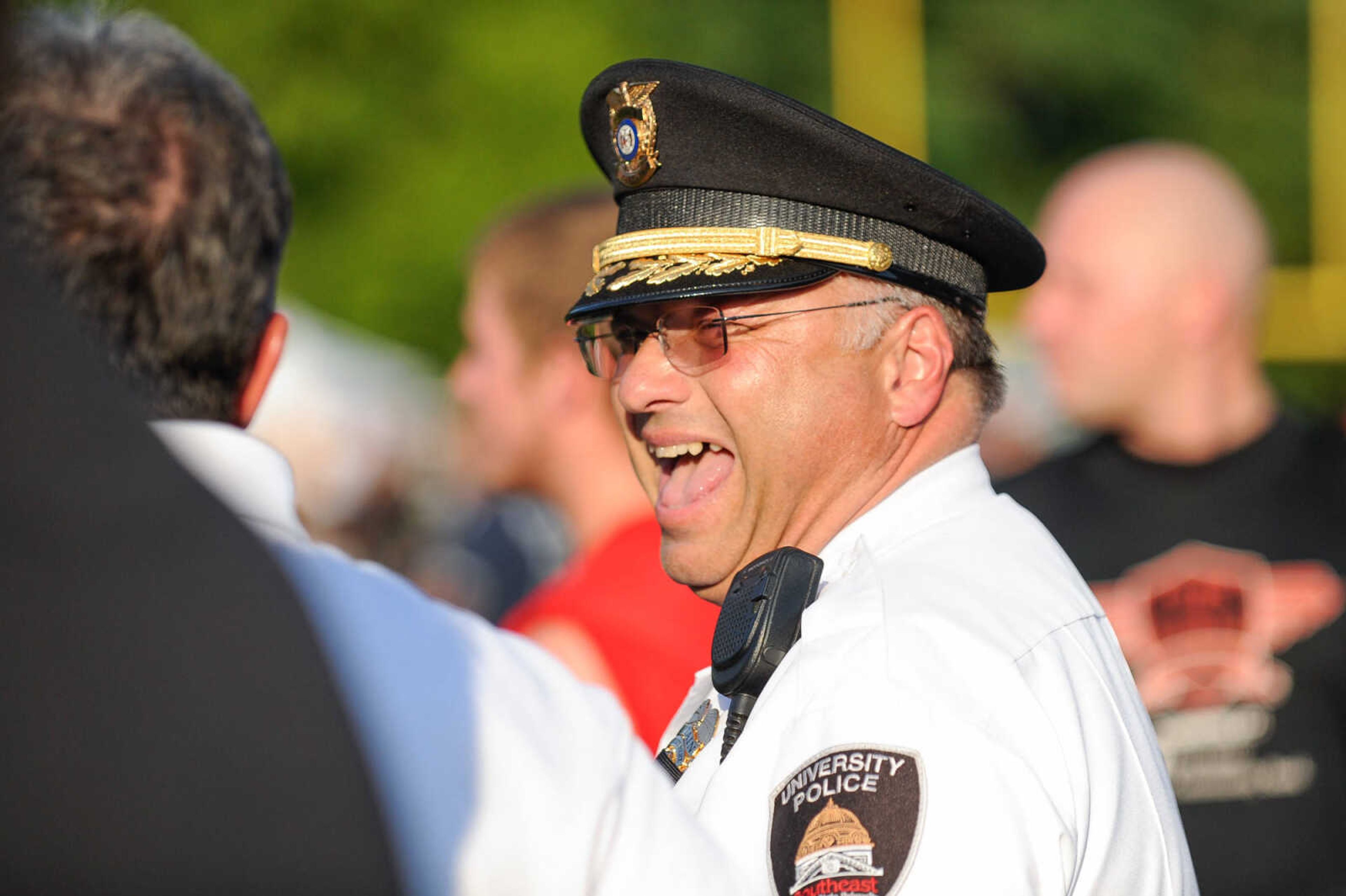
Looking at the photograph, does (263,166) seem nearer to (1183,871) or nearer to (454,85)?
(1183,871)

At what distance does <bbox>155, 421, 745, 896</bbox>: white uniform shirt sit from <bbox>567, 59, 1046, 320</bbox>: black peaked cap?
3.72 ft

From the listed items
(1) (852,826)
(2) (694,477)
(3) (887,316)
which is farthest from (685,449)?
(1) (852,826)

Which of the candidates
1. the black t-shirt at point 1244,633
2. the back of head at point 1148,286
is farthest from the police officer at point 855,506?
the back of head at point 1148,286

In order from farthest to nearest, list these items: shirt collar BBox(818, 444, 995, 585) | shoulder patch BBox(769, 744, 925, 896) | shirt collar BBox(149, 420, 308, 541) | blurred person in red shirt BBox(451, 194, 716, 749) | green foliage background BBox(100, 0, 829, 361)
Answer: green foliage background BBox(100, 0, 829, 361) → blurred person in red shirt BBox(451, 194, 716, 749) → shirt collar BBox(818, 444, 995, 585) → shoulder patch BBox(769, 744, 925, 896) → shirt collar BBox(149, 420, 308, 541)

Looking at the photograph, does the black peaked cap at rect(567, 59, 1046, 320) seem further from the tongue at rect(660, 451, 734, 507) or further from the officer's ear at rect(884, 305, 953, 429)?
the tongue at rect(660, 451, 734, 507)

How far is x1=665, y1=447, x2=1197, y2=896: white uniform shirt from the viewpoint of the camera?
167 centimetres

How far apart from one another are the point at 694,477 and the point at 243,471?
136 cm

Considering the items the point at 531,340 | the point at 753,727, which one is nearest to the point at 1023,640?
the point at 753,727

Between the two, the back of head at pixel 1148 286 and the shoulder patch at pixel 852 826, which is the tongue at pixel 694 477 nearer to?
the shoulder patch at pixel 852 826

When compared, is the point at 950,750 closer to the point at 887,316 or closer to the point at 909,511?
the point at 909,511

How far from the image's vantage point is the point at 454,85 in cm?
1878

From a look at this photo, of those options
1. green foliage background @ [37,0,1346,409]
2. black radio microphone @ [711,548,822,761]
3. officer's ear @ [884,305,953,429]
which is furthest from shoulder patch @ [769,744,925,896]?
green foliage background @ [37,0,1346,409]

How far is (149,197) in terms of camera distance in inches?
67.7

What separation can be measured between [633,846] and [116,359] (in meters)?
0.84
